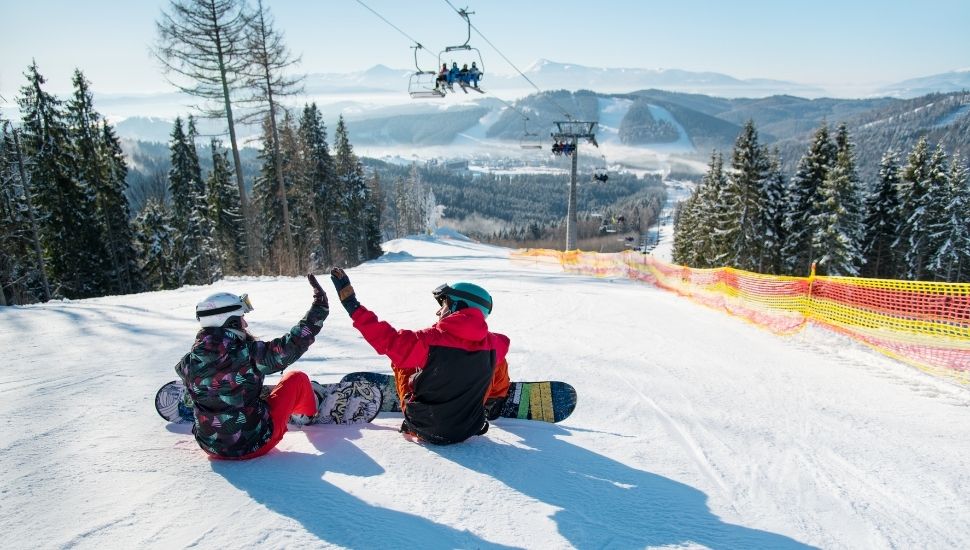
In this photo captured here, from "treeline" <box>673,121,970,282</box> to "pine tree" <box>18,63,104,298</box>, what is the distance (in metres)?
38.9

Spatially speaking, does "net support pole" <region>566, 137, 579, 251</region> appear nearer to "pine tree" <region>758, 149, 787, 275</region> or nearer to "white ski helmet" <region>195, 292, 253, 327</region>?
"pine tree" <region>758, 149, 787, 275</region>

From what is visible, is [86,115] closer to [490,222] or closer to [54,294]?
[54,294]

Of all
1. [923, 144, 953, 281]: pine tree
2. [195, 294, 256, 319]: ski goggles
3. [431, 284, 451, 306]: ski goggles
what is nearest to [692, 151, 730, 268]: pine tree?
[923, 144, 953, 281]: pine tree

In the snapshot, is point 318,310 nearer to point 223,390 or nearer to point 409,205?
point 223,390

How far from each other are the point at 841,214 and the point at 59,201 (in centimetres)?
4370

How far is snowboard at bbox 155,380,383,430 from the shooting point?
3686 mm

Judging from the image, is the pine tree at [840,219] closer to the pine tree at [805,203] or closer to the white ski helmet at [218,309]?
the pine tree at [805,203]

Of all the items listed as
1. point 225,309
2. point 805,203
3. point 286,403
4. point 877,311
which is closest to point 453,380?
point 286,403

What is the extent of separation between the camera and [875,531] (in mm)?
2764

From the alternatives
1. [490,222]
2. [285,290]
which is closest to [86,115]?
[285,290]

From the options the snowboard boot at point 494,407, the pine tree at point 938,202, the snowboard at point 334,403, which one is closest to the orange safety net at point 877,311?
the snowboard boot at point 494,407

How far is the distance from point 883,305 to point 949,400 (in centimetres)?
322

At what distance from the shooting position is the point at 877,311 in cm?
767

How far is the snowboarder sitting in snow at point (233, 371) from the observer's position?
2967 millimetres
